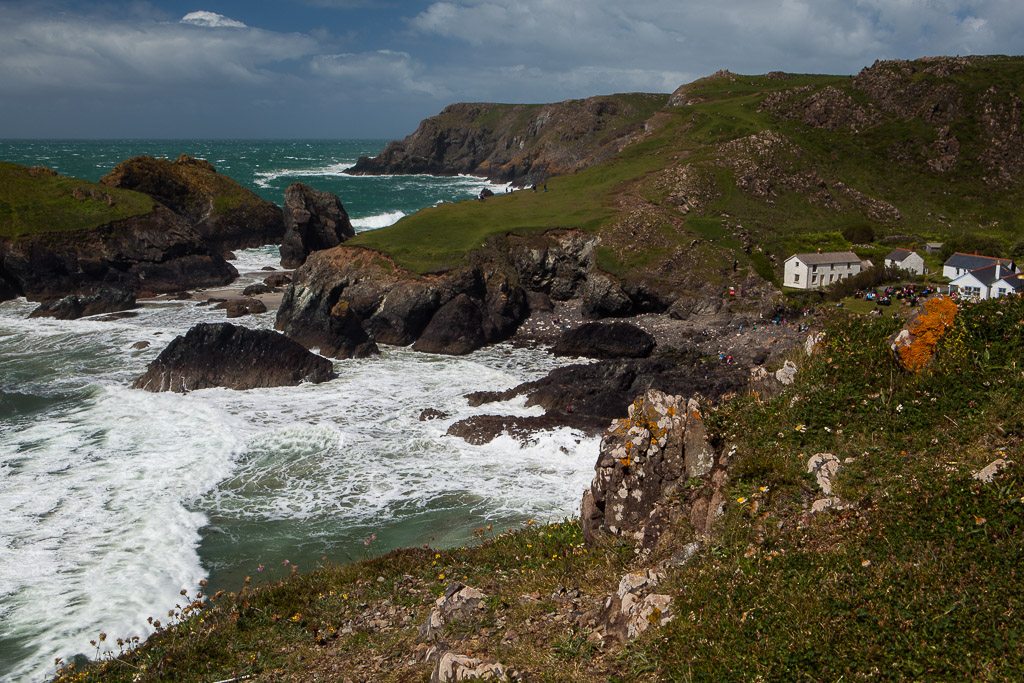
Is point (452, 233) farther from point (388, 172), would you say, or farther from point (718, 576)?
point (388, 172)

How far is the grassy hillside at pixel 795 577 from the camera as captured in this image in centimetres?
584

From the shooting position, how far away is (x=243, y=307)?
48688 mm

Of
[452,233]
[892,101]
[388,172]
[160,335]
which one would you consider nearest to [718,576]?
[160,335]

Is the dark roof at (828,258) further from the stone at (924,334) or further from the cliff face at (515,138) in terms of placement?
the cliff face at (515,138)

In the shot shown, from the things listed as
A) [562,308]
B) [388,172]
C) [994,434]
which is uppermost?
[388,172]

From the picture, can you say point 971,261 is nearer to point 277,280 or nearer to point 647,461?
point 647,461

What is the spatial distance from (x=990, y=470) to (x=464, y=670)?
6.03 metres

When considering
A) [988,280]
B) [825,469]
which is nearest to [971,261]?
[988,280]

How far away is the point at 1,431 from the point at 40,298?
32.0m

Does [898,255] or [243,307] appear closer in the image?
[898,255]

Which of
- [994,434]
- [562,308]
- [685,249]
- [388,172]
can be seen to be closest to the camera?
[994,434]

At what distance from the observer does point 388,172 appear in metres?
175

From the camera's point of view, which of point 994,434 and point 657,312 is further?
point 657,312

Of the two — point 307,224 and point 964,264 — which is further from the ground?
point 307,224
